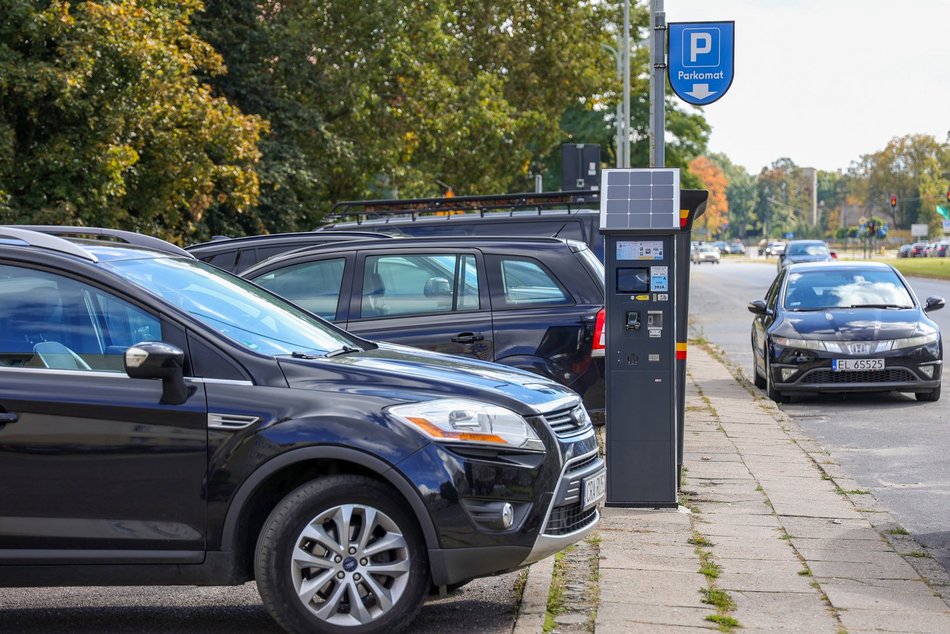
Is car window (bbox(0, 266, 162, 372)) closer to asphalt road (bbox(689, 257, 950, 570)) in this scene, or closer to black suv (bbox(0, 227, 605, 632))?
black suv (bbox(0, 227, 605, 632))

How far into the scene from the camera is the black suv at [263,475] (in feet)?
16.9

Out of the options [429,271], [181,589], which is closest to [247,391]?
[181,589]

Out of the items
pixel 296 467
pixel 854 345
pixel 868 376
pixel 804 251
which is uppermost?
pixel 296 467

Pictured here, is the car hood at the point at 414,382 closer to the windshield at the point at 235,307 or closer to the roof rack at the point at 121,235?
the windshield at the point at 235,307

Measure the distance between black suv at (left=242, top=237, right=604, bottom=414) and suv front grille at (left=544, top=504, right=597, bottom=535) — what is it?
13.9ft

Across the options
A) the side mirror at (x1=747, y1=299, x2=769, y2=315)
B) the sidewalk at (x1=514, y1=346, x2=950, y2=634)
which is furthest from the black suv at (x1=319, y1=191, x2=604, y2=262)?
the sidewalk at (x1=514, y1=346, x2=950, y2=634)

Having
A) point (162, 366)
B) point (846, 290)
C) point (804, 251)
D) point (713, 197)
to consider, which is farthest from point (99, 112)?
point (713, 197)

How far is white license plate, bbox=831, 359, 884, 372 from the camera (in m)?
13.3

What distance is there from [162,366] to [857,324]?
9825 mm

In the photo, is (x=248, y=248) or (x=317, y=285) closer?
(x=317, y=285)

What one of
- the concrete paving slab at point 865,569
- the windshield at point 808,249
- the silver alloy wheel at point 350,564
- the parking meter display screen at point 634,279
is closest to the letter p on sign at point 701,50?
the parking meter display screen at point 634,279

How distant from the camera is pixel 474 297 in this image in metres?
10.1

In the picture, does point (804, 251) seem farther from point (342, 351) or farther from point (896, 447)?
point (342, 351)

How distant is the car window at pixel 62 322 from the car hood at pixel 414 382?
66 centimetres
